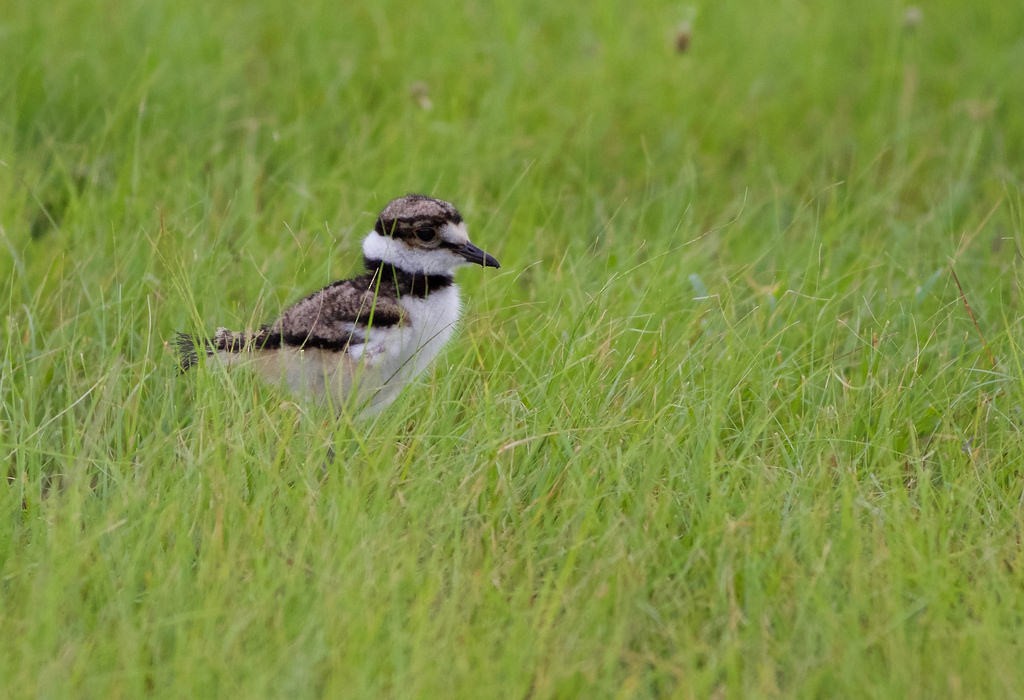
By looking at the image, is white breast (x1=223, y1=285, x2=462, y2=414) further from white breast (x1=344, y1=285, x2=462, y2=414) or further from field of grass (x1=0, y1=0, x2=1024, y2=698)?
field of grass (x1=0, y1=0, x2=1024, y2=698)

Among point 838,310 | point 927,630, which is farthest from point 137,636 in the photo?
point 838,310

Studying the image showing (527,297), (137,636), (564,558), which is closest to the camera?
(137,636)

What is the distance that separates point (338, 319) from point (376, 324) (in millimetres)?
120

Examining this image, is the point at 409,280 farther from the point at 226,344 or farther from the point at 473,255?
the point at 226,344

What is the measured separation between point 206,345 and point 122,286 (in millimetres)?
649

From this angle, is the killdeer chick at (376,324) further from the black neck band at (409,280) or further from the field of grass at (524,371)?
the field of grass at (524,371)

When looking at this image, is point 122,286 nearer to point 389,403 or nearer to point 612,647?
point 389,403

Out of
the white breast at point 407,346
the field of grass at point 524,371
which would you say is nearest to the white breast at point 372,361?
the white breast at point 407,346

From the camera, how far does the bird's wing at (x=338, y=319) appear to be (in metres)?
Result: 4.39

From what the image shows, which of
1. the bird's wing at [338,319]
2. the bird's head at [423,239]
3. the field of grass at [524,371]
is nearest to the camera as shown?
the field of grass at [524,371]

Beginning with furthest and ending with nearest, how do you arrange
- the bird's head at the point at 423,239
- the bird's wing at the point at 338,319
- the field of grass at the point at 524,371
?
the bird's head at the point at 423,239, the bird's wing at the point at 338,319, the field of grass at the point at 524,371

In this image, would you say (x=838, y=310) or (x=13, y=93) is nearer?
(x=838, y=310)

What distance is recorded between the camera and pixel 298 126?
6266 millimetres

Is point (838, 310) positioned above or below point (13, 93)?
below
